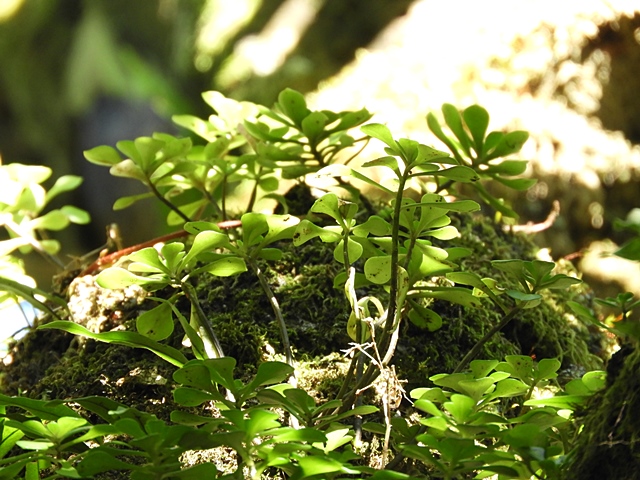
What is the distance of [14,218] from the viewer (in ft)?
3.22

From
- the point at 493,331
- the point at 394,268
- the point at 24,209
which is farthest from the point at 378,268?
the point at 24,209

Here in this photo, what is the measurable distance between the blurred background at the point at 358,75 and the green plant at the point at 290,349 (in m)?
0.46

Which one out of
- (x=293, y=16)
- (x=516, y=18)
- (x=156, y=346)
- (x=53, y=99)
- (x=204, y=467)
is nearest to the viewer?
(x=204, y=467)

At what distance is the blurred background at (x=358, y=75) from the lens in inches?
97.3

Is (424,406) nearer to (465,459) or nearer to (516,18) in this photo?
(465,459)

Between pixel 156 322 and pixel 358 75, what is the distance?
2210mm

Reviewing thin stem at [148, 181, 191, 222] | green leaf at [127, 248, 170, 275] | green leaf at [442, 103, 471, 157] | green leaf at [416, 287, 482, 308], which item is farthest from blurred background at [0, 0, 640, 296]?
green leaf at [127, 248, 170, 275]

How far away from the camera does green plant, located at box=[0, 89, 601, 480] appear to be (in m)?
0.49

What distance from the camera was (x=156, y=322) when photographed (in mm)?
692

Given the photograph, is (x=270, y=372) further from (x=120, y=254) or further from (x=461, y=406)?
(x=120, y=254)

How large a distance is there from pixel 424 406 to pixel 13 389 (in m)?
0.66

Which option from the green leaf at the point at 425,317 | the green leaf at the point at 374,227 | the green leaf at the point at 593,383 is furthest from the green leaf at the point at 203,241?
the green leaf at the point at 593,383

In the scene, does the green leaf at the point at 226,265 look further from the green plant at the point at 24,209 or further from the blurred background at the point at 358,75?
the blurred background at the point at 358,75

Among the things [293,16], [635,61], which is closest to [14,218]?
[635,61]
